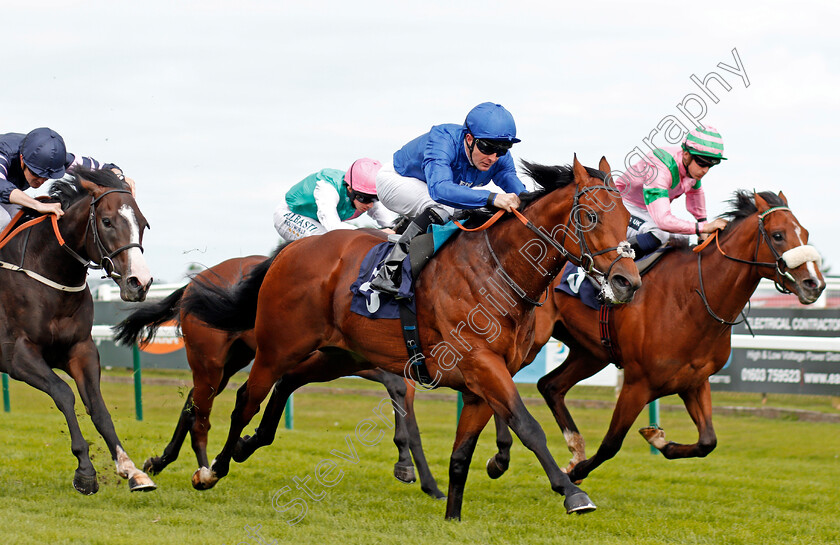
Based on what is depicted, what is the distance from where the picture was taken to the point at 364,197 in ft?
22.0

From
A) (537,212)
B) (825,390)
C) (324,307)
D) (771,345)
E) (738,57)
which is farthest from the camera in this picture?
(825,390)

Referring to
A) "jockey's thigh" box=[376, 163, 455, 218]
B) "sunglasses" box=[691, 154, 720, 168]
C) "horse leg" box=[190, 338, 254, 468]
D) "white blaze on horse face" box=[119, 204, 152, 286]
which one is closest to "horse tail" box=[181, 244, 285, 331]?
"horse leg" box=[190, 338, 254, 468]

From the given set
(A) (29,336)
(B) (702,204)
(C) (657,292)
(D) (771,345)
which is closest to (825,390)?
(D) (771,345)

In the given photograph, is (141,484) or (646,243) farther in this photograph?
(646,243)

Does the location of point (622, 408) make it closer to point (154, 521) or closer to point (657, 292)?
point (657, 292)

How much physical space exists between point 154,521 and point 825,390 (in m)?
6.22

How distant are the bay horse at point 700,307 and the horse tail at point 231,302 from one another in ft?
5.85

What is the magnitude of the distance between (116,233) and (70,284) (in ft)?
1.83

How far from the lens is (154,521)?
4.72m

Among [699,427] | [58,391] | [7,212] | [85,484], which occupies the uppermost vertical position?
[7,212]

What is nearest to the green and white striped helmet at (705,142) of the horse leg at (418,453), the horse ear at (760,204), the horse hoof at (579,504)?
the horse ear at (760,204)

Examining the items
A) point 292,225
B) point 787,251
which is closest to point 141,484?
point 292,225

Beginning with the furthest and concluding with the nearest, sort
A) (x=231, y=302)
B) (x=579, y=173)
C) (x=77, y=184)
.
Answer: (x=231, y=302)
(x=77, y=184)
(x=579, y=173)

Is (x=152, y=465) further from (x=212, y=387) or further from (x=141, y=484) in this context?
(x=141, y=484)
